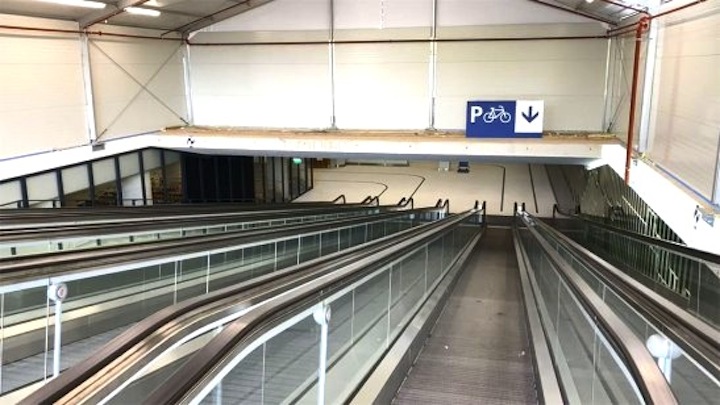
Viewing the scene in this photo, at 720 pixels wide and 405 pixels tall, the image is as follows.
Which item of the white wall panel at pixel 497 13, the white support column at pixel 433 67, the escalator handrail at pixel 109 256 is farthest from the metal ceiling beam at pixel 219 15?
the escalator handrail at pixel 109 256

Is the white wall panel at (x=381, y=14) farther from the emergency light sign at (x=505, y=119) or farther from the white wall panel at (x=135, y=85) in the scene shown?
the white wall panel at (x=135, y=85)

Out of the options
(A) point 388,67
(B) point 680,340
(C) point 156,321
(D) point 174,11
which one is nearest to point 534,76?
(A) point 388,67

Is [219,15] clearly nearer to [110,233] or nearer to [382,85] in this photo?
[382,85]

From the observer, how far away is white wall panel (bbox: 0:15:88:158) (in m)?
10.6

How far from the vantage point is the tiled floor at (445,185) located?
68.7 ft

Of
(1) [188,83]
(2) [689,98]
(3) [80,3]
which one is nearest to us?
(2) [689,98]

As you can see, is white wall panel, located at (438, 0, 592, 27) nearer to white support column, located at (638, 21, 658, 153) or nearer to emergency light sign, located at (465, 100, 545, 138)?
emergency light sign, located at (465, 100, 545, 138)

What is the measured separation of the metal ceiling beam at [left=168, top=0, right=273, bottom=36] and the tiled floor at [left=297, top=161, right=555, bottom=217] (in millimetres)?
8012

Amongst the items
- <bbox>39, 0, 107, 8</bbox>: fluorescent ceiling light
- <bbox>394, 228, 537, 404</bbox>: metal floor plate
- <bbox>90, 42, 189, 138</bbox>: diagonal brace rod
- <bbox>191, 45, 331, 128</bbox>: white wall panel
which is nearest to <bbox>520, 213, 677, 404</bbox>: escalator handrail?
<bbox>394, 228, 537, 404</bbox>: metal floor plate

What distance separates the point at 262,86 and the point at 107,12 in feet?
17.5

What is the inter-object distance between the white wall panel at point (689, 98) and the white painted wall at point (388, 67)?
6359 mm

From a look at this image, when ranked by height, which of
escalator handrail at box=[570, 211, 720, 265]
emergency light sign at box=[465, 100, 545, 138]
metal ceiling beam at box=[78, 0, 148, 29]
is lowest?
escalator handrail at box=[570, 211, 720, 265]

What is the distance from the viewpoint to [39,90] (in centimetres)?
1139

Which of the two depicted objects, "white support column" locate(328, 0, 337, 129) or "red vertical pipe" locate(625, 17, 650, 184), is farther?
"white support column" locate(328, 0, 337, 129)
